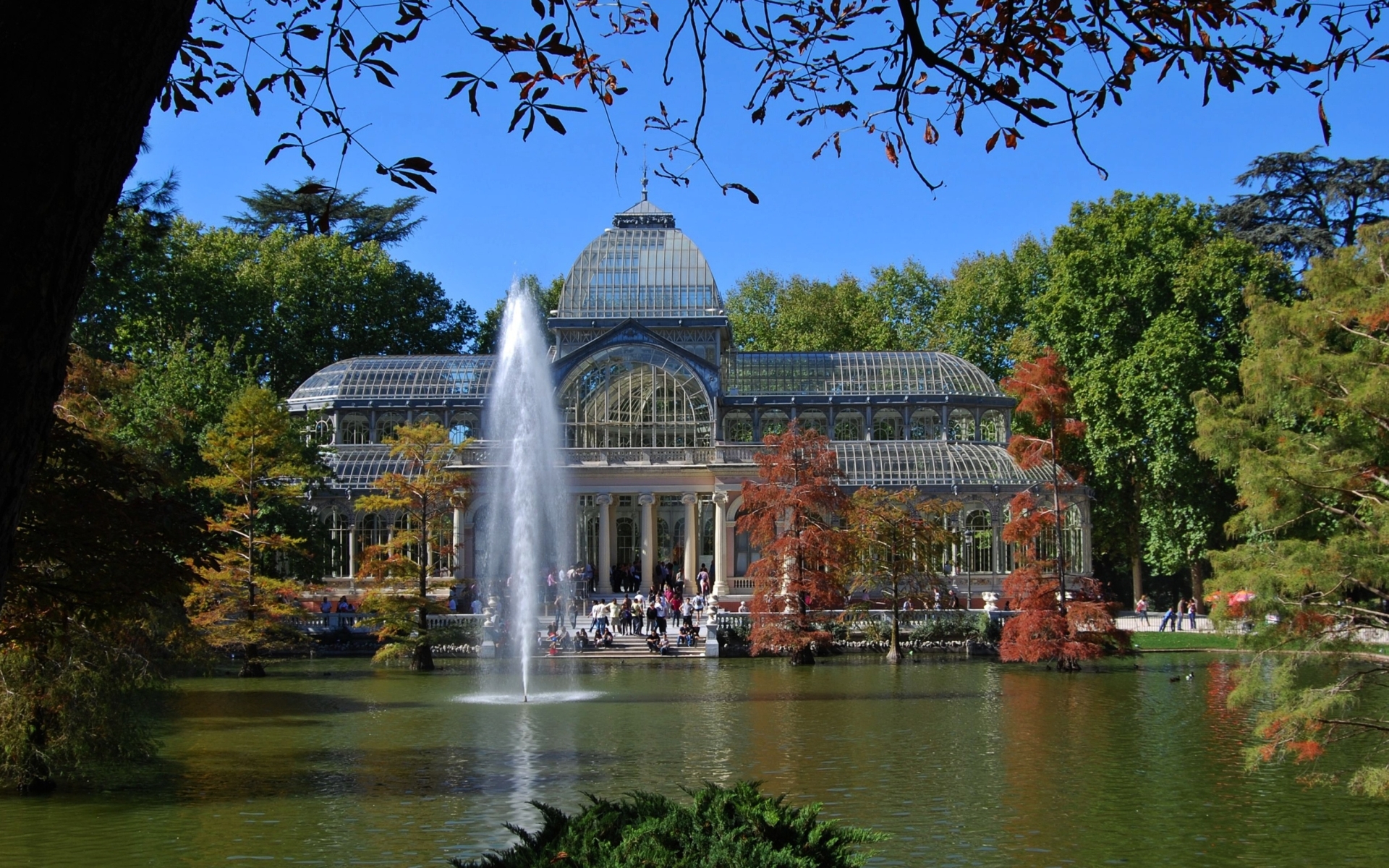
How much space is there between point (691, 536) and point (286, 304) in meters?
23.8

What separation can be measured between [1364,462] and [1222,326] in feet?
106

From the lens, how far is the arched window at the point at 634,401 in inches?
1868

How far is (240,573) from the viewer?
31.6 meters

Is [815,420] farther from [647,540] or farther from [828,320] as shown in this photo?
[828,320]

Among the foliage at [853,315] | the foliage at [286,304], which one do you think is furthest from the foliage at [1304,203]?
the foliage at [286,304]

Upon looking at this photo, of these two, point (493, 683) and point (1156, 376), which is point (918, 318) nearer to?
point (1156, 376)

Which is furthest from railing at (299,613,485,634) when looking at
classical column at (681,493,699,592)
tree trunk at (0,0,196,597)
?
tree trunk at (0,0,196,597)

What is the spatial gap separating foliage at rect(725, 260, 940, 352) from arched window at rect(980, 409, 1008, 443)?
532 inches

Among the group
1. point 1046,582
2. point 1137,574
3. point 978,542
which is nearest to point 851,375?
point 978,542

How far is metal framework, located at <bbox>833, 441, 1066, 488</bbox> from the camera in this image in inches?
1795

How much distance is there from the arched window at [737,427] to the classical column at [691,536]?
337cm

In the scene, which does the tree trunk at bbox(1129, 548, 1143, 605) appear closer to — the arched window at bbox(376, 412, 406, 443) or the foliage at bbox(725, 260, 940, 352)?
the foliage at bbox(725, 260, 940, 352)

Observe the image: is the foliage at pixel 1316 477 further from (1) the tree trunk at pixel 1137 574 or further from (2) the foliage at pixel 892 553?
(1) the tree trunk at pixel 1137 574

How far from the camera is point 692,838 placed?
7156mm
